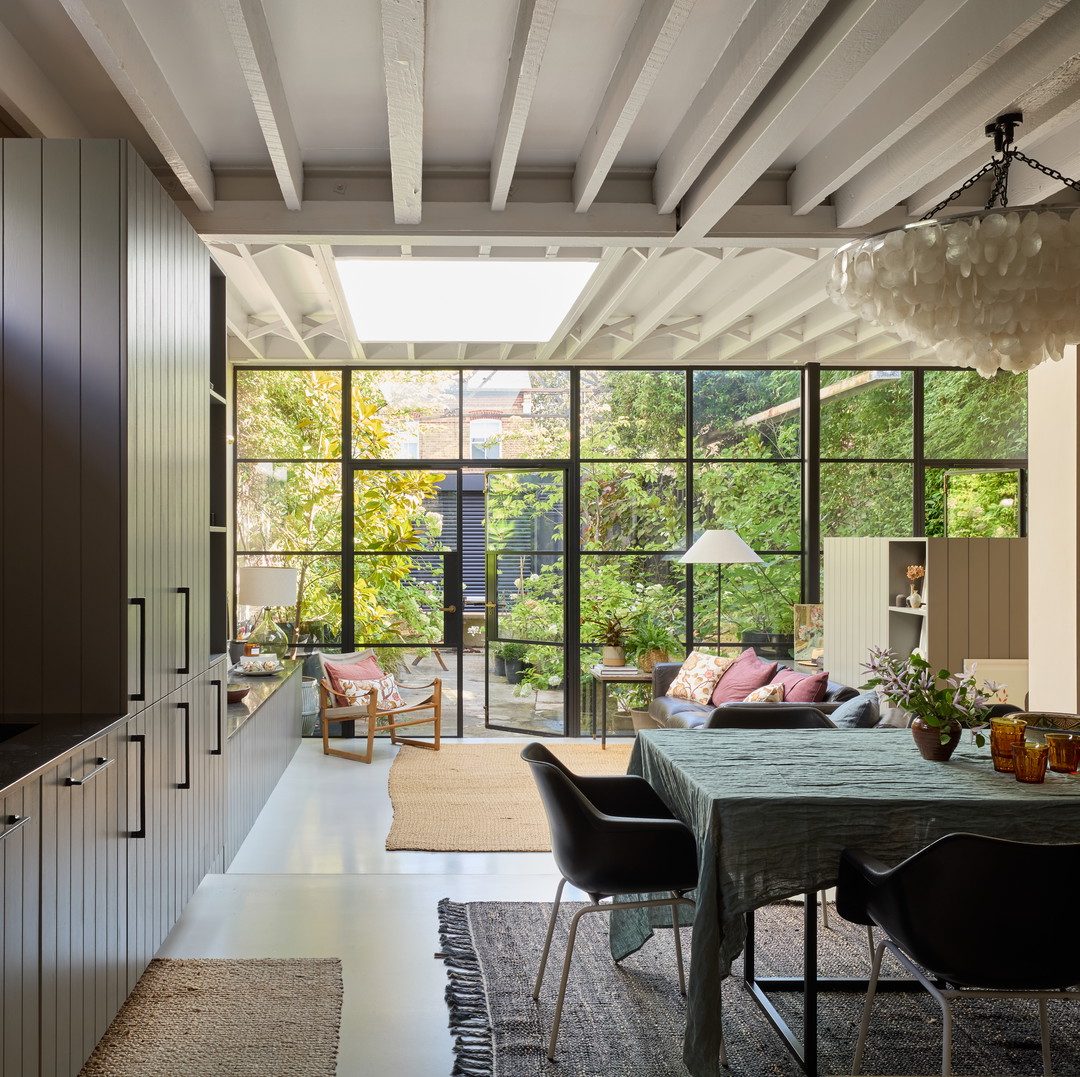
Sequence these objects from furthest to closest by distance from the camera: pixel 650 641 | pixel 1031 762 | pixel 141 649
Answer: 1. pixel 650 641
2. pixel 141 649
3. pixel 1031 762

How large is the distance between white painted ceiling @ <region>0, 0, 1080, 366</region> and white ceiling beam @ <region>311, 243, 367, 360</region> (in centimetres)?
3

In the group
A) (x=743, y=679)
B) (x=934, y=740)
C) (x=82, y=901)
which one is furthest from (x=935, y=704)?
(x=743, y=679)

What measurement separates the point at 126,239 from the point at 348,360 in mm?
4999

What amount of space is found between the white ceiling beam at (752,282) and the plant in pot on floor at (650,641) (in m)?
2.46

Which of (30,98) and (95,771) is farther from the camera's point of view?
(30,98)

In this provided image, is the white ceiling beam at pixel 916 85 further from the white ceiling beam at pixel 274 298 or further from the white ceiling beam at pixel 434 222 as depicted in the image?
the white ceiling beam at pixel 274 298

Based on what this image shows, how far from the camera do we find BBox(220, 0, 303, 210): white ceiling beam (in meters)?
2.40

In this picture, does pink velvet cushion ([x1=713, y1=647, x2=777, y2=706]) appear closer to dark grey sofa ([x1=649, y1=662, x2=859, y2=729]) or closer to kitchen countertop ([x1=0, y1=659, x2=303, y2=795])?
dark grey sofa ([x1=649, y1=662, x2=859, y2=729])

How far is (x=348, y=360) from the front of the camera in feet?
25.2

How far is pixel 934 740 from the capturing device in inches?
118

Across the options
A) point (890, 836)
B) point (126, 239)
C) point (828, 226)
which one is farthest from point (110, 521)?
point (828, 226)

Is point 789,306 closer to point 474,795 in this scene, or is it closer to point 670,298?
point 670,298

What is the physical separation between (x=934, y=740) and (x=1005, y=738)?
0.23 metres

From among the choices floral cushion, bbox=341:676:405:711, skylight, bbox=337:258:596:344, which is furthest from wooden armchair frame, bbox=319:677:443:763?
skylight, bbox=337:258:596:344
